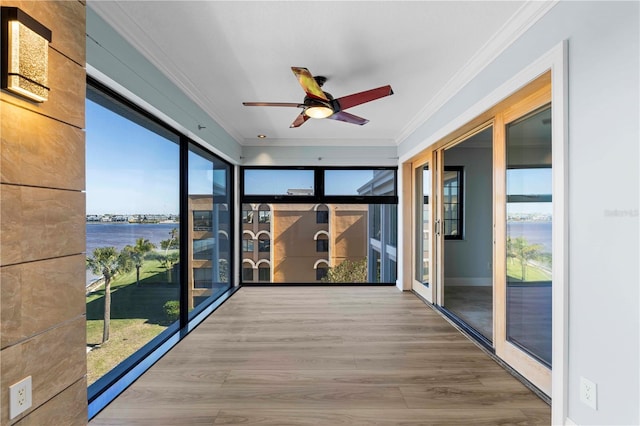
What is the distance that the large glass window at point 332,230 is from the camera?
5.21m

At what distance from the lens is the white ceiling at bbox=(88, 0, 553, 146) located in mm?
1841

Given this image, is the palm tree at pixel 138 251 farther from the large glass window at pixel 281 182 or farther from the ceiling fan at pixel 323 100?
the large glass window at pixel 281 182

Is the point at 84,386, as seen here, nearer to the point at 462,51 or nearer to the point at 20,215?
the point at 20,215

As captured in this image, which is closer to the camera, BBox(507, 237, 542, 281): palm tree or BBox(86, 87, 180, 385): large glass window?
BBox(86, 87, 180, 385): large glass window

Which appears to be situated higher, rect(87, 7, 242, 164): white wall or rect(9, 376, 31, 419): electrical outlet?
rect(87, 7, 242, 164): white wall

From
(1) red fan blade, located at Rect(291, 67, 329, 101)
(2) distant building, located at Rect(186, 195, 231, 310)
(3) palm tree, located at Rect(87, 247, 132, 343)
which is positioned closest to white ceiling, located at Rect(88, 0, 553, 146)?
(1) red fan blade, located at Rect(291, 67, 329, 101)

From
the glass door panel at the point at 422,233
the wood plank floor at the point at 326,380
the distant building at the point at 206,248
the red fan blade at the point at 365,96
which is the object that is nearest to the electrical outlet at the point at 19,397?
the wood plank floor at the point at 326,380

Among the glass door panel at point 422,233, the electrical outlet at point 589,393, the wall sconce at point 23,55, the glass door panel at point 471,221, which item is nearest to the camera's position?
the wall sconce at point 23,55

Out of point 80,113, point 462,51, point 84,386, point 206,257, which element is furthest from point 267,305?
point 462,51

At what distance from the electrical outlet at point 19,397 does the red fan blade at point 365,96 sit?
247 cm

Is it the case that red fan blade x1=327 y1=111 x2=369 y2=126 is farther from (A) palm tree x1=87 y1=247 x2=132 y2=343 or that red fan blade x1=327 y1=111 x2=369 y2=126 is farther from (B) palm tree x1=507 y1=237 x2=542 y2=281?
(A) palm tree x1=87 y1=247 x2=132 y2=343

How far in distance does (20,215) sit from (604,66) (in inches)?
102

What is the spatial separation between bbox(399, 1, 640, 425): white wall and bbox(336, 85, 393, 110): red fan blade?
40.8 inches

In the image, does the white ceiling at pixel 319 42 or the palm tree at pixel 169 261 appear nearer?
the white ceiling at pixel 319 42
